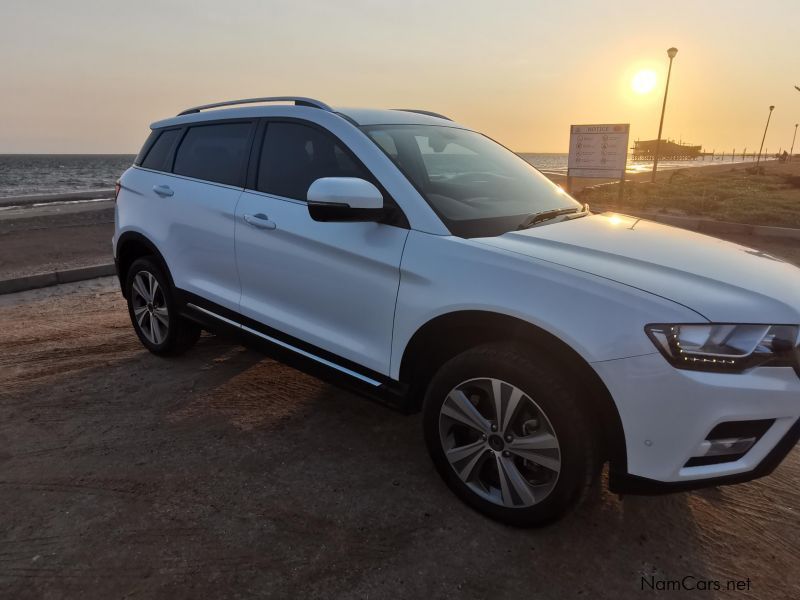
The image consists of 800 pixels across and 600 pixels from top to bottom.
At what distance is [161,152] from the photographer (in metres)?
4.23

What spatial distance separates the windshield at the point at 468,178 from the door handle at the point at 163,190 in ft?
5.55

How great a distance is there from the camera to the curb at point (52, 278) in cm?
624

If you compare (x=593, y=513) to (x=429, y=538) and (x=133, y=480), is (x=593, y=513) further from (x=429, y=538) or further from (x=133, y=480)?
(x=133, y=480)

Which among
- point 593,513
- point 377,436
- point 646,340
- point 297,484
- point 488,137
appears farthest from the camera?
point 488,137

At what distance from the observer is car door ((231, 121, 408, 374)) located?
2.67 meters

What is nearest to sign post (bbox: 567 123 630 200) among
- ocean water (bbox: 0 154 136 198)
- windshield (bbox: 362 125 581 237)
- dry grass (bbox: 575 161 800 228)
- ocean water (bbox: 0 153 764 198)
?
dry grass (bbox: 575 161 800 228)

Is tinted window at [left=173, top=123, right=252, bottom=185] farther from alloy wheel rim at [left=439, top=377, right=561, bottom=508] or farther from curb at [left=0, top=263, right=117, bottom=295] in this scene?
curb at [left=0, top=263, right=117, bottom=295]

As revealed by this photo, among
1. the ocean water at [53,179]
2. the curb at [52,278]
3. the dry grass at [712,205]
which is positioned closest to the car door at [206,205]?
the curb at [52,278]

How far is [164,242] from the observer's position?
155 inches

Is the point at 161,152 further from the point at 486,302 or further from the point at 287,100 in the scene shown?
the point at 486,302

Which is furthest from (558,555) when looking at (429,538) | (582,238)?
(582,238)

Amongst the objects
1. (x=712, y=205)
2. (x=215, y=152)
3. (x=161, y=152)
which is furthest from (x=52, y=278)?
(x=712, y=205)

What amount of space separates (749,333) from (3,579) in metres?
2.96

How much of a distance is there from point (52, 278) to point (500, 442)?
623 cm
